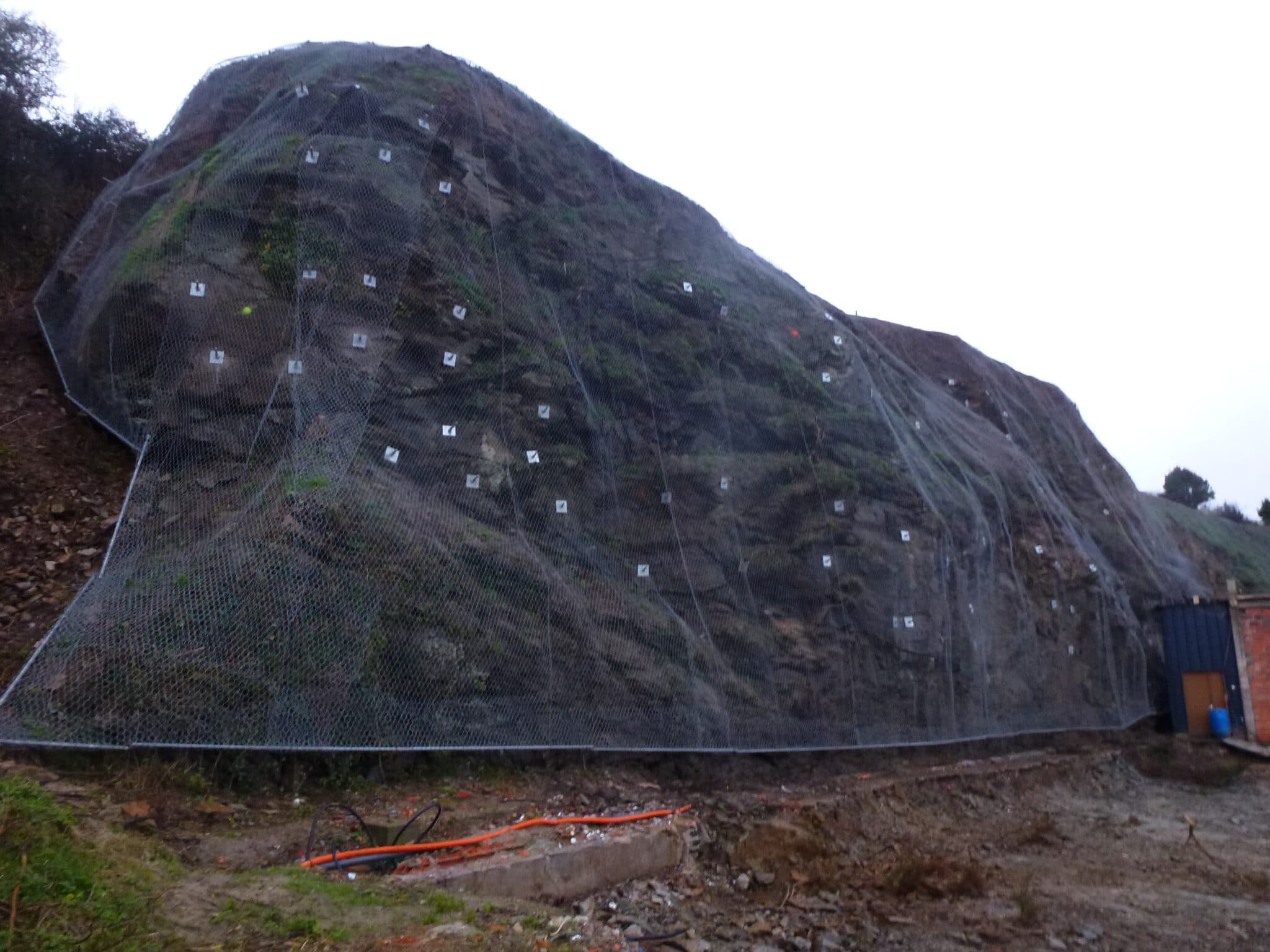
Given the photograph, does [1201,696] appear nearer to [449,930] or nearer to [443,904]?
[443,904]

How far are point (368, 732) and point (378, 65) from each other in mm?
7903

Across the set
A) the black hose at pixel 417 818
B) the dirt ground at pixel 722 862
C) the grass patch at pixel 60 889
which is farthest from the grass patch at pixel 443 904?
the grass patch at pixel 60 889

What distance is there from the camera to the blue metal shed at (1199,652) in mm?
13984

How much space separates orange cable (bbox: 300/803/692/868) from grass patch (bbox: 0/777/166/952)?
3.99 ft

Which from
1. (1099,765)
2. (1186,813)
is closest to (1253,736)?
(1099,765)

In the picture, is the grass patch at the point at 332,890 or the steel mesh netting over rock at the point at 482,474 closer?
the grass patch at the point at 332,890

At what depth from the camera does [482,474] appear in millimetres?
7504

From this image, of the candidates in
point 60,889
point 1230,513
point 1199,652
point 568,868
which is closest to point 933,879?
point 568,868

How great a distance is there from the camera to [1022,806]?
9500 millimetres

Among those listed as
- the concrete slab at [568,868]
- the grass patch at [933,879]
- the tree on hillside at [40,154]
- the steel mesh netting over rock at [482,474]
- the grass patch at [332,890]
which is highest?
the tree on hillside at [40,154]

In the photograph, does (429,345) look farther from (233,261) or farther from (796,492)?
(796,492)

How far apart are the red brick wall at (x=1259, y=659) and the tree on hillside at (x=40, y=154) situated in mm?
17378

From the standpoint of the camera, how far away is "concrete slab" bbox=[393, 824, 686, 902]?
455 centimetres

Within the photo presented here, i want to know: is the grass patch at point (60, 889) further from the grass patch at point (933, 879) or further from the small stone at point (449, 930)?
the grass patch at point (933, 879)
